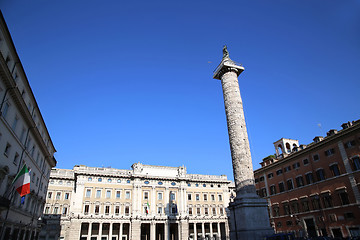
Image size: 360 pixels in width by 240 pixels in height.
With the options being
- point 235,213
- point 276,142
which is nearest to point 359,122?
point 235,213

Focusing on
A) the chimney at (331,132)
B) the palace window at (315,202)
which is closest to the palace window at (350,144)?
the chimney at (331,132)

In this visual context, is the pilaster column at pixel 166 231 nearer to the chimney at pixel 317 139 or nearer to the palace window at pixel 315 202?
the palace window at pixel 315 202

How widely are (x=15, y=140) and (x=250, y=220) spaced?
1921cm

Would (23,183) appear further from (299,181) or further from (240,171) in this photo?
(299,181)

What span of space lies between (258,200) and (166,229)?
108 ft

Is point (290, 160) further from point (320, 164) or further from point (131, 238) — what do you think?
point (131, 238)

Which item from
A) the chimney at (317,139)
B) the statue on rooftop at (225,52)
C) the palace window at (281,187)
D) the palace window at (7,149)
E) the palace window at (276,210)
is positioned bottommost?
the palace window at (276,210)

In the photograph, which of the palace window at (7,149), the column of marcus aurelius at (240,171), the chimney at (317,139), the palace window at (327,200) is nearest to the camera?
the palace window at (7,149)

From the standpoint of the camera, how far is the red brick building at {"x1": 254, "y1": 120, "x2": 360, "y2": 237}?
2750 centimetres

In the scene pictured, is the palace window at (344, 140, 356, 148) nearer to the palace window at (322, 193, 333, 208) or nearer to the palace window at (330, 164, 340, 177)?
the palace window at (330, 164, 340, 177)

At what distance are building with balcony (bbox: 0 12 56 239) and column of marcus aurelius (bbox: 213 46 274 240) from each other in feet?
56.3

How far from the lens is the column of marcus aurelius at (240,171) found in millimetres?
20250

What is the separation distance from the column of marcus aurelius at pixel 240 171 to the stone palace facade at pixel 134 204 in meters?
28.0

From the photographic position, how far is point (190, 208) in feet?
173
